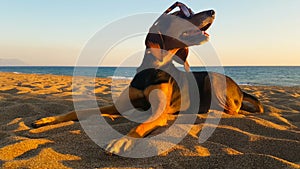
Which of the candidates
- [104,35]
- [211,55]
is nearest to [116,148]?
[104,35]

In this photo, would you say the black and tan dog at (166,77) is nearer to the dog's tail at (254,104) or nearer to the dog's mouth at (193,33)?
the dog's mouth at (193,33)

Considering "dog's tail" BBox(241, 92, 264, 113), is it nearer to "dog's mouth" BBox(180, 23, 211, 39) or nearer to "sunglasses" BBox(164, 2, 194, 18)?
"dog's mouth" BBox(180, 23, 211, 39)

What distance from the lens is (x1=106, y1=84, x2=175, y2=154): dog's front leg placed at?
90.8 inches

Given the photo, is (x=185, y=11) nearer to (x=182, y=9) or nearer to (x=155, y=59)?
(x=182, y=9)

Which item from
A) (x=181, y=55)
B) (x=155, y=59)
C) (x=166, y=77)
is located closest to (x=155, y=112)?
(x=166, y=77)

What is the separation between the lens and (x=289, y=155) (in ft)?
6.99

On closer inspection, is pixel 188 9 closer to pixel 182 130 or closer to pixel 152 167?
pixel 182 130

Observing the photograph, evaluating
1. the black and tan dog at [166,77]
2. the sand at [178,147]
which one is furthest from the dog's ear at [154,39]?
the sand at [178,147]

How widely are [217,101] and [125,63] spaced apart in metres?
1.33

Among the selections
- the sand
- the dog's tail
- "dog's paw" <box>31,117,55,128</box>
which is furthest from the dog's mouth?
"dog's paw" <box>31,117,55,128</box>

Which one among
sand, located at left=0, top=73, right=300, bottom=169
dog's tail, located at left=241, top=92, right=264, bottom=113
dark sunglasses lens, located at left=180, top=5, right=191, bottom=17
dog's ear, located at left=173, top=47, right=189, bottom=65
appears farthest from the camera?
dog's tail, located at left=241, top=92, right=264, bottom=113

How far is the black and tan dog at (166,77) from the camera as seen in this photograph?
292cm

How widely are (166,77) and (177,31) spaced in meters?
0.56

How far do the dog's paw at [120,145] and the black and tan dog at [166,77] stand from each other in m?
0.45
